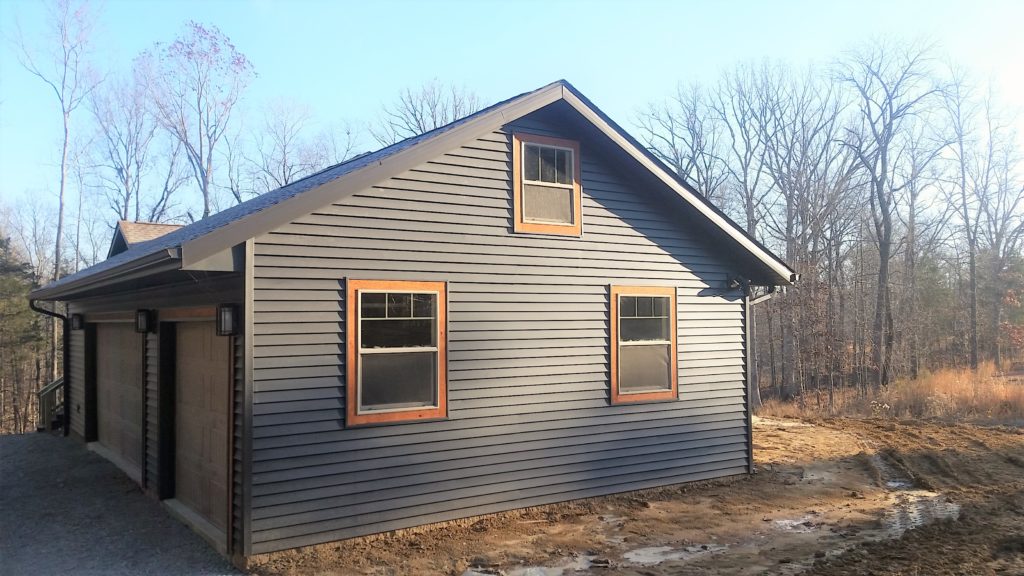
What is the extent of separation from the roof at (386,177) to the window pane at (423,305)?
1.24 m

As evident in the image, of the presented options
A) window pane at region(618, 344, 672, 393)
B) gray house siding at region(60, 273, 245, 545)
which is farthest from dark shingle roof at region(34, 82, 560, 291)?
window pane at region(618, 344, 672, 393)

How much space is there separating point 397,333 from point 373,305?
0.38m

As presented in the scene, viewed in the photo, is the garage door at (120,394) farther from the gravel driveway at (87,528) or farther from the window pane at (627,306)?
the window pane at (627,306)

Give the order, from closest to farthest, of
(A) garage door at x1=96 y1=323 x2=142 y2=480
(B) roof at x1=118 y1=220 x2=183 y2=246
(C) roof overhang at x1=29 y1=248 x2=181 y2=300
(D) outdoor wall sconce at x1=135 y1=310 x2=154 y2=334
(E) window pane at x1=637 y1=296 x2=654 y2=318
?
1. (C) roof overhang at x1=29 y1=248 x2=181 y2=300
2. (D) outdoor wall sconce at x1=135 y1=310 x2=154 y2=334
3. (E) window pane at x1=637 y1=296 x2=654 y2=318
4. (A) garage door at x1=96 y1=323 x2=142 y2=480
5. (B) roof at x1=118 y1=220 x2=183 y2=246

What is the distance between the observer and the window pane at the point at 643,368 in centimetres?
844

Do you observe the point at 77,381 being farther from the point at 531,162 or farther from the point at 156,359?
the point at 531,162

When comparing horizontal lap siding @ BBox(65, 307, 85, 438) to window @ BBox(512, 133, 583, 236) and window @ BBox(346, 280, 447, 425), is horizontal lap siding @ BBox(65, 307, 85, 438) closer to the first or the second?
window @ BBox(346, 280, 447, 425)

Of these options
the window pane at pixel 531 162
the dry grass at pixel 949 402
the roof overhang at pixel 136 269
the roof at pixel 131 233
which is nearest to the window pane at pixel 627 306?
the window pane at pixel 531 162

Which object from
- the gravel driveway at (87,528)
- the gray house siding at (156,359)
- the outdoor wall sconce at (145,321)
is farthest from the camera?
the outdoor wall sconce at (145,321)

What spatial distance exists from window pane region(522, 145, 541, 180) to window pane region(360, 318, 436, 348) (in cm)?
215

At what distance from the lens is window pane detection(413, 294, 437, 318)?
698 centimetres

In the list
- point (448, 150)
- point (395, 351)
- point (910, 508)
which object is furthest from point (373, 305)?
point (910, 508)

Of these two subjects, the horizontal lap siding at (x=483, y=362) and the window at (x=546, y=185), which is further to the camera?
the window at (x=546, y=185)

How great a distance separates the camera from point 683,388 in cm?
893
